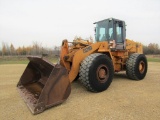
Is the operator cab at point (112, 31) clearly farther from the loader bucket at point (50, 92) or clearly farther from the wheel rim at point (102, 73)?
the loader bucket at point (50, 92)

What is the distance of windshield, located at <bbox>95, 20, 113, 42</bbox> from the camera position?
711cm

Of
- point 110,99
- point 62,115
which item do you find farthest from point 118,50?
point 62,115

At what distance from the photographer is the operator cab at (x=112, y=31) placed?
7.07m

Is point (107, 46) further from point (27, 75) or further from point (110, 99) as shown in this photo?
point (27, 75)

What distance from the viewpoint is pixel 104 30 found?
7281 millimetres

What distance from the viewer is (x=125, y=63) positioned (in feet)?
25.1

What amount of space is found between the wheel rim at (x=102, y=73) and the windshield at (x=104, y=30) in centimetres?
181

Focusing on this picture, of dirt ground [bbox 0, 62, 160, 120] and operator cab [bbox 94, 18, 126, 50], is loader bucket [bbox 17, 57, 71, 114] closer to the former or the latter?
dirt ground [bbox 0, 62, 160, 120]

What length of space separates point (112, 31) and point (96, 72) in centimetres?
239

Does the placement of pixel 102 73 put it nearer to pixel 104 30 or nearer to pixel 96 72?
pixel 96 72

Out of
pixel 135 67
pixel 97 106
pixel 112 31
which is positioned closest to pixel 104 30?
pixel 112 31

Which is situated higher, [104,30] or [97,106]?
[104,30]

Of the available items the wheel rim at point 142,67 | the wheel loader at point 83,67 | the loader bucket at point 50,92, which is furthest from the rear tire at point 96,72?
the wheel rim at point 142,67

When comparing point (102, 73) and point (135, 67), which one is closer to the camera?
point (102, 73)
